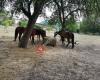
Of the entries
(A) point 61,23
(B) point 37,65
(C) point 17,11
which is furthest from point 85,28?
(B) point 37,65

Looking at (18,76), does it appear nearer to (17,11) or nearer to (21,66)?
(21,66)

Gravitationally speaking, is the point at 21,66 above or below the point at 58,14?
below

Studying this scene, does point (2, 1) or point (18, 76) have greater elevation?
point (2, 1)

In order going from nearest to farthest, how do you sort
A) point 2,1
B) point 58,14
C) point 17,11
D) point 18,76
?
point 18,76, point 2,1, point 17,11, point 58,14

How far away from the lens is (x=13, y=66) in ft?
39.3

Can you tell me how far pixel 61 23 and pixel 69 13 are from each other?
5.67ft

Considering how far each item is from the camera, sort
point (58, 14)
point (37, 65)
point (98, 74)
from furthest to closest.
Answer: point (58, 14)
point (37, 65)
point (98, 74)

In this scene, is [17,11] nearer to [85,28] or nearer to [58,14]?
[58,14]

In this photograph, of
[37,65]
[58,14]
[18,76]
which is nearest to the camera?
[18,76]

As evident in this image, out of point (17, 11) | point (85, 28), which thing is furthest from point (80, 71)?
point (85, 28)

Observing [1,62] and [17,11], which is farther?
[17,11]

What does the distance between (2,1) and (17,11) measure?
225 centimetres

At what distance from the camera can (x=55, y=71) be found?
11.5 meters

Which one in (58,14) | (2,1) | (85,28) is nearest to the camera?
(2,1)
